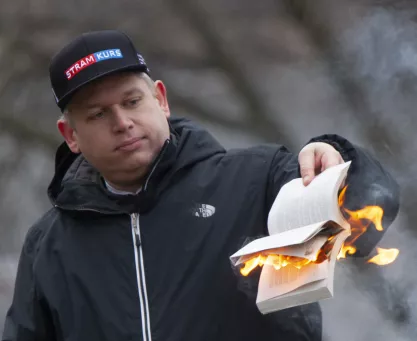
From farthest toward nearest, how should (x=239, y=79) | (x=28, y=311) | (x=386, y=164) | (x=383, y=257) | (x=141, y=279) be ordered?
(x=239, y=79), (x=386, y=164), (x=28, y=311), (x=141, y=279), (x=383, y=257)

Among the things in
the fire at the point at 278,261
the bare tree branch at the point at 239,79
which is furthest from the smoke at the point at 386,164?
the fire at the point at 278,261

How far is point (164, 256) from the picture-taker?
1.77 metres

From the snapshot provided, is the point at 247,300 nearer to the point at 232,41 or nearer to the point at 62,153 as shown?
the point at 62,153

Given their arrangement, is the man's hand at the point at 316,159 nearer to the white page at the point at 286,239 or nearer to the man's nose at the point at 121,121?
the white page at the point at 286,239

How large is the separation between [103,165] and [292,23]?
2775mm

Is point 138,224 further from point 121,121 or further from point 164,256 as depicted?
point 121,121

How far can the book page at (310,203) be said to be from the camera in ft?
4.52

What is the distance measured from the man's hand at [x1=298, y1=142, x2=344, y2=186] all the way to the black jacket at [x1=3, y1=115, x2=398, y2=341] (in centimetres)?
5

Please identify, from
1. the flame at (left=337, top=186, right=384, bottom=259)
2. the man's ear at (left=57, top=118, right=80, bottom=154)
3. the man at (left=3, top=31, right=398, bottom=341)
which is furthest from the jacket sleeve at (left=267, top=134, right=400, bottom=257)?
the man's ear at (left=57, top=118, right=80, bottom=154)

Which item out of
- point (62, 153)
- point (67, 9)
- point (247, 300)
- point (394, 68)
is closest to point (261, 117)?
point (394, 68)

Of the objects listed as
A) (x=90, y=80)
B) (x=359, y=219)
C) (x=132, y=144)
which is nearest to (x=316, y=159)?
(x=359, y=219)

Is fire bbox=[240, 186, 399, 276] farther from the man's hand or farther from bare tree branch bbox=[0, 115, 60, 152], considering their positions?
bare tree branch bbox=[0, 115, 60, 152]

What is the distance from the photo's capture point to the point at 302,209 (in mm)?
1421

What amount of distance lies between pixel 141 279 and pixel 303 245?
497 millimetres
